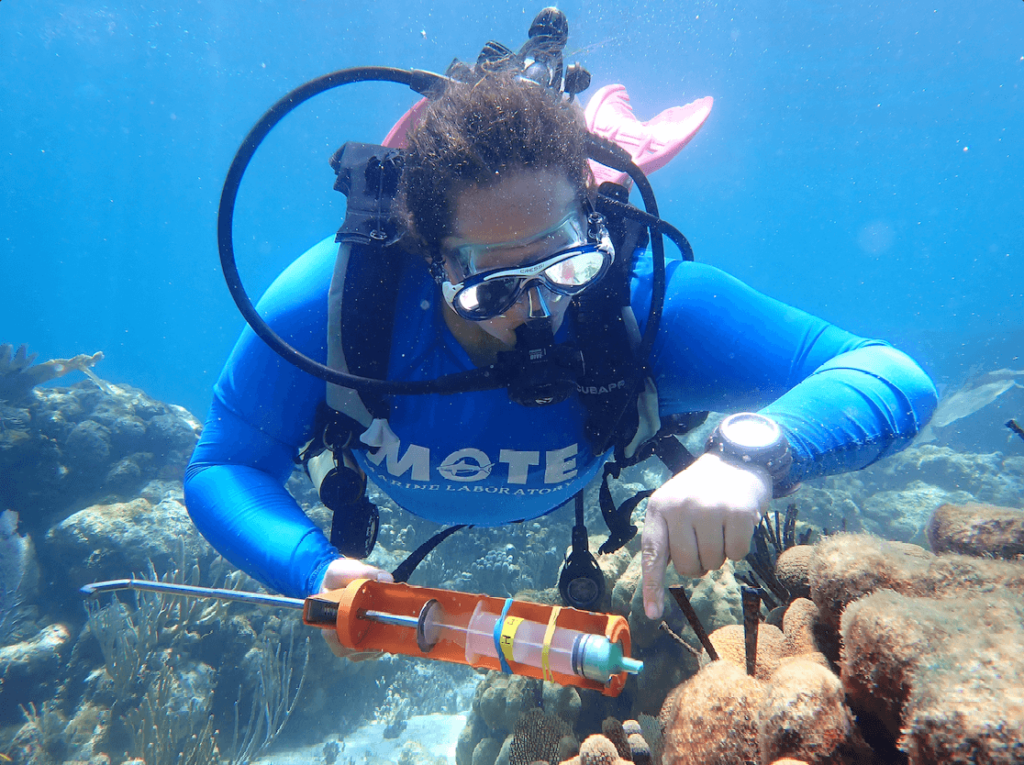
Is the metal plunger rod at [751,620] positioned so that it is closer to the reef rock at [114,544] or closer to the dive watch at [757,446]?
the dive watch at [757,446]

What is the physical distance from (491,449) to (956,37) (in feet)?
145

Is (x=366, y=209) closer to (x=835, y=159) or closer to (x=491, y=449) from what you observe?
(x=491, y=449)

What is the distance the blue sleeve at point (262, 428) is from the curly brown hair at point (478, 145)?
68 centimetres

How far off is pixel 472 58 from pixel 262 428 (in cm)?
3261

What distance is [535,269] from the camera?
81.0 inches

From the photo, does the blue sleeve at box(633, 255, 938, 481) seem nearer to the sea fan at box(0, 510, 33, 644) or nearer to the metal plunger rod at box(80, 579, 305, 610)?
the metal plunger rod at box(80, 579, 305, 610)

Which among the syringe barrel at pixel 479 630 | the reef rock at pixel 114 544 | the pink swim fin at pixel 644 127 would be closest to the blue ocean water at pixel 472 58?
the pink swim fin at pixel 644 127

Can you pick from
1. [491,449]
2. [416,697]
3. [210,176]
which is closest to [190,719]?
[416,697]

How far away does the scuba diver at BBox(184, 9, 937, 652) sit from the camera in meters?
1.98

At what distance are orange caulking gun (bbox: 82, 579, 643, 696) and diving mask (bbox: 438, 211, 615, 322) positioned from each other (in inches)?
44.9

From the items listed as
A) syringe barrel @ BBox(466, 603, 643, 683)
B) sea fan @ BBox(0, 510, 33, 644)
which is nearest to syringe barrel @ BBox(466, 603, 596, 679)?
syringe barrel @ BBox(466, 603, 643, 683)

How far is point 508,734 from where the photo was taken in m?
4.15

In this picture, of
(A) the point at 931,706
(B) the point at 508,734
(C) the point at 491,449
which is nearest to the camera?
(A) the point at 931,706

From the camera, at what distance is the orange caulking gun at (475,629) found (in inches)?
51.6
